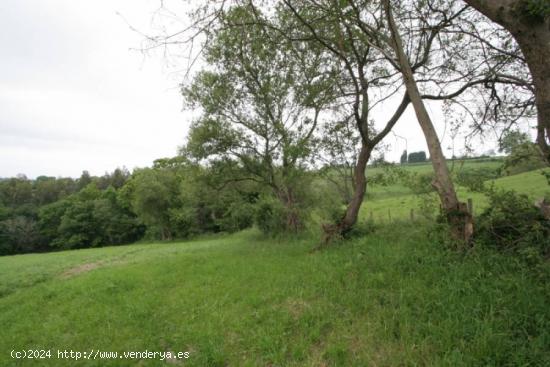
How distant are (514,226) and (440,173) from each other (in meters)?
1.53

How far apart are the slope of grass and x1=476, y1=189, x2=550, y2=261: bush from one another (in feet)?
1.30

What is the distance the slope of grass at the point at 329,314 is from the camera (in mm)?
3061

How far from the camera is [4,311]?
7.36 m

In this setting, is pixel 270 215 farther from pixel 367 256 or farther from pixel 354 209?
pixel 367 256

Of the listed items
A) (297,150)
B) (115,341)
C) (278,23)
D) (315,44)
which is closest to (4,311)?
(115,341)

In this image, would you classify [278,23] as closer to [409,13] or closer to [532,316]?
[409,13]

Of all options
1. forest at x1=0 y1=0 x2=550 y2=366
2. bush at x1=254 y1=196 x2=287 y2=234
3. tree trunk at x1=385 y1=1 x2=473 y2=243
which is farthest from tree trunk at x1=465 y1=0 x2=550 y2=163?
bush at x1=254 y1=196 x2=287 y2=234

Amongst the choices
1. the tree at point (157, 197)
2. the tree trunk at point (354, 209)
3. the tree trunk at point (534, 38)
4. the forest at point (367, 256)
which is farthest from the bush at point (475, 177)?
the tree at point (157, 197)

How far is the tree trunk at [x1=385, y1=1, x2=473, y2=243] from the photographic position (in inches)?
199

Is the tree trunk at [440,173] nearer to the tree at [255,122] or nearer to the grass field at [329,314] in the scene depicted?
the grass field at [329,314]

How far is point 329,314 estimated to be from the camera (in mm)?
4121

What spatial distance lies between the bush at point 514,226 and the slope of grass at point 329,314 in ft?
1.30

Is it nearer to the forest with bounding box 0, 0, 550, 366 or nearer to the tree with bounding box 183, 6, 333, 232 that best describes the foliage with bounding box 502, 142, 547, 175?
the forest with bounding box 0, 0, 550, 366

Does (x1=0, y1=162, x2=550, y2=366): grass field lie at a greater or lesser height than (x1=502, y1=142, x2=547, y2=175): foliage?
lesser
